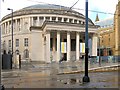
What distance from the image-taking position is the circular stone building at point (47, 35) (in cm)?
7400

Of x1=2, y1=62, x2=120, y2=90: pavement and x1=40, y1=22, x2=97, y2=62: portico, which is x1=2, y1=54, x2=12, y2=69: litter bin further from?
x1=40, y1=22, x2=97, y2=62: portico

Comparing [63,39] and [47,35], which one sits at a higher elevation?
[47,35]

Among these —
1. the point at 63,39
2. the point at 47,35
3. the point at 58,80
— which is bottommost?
the point at 58,80

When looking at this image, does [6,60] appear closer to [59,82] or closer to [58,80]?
[58,80]

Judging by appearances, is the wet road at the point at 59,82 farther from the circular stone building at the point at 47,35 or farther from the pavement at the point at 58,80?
the circular stone building at the point at 47,35

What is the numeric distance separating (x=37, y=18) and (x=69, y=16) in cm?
1254

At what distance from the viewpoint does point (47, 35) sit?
72375 mm

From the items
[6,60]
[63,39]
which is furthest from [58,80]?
[63,39]

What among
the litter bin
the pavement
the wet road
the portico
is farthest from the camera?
the portico

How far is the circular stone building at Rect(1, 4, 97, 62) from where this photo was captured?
2913 inches

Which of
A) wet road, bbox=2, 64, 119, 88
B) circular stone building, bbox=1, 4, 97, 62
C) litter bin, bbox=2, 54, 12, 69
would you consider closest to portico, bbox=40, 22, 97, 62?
circular stone building, bbox=1, 4, 97, 62

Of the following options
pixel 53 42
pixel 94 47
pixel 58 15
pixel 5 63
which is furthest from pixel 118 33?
pixel 5 63

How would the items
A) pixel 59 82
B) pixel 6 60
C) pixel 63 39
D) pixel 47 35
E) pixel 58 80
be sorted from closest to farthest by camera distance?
pixel 59 82 < pixel 58 80 < pixel 6 60 < pixel 47 35 < pixel 63 39

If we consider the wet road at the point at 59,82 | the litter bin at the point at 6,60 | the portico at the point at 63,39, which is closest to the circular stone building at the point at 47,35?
the portico at the point at 63,39
